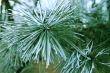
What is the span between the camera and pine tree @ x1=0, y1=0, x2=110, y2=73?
569 millimetres

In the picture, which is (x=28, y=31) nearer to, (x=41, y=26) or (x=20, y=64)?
(x=41, y=26)

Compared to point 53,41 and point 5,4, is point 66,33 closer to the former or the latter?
point 53,41

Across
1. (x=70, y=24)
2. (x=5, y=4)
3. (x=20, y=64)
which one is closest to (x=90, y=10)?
(x=70, y=24)

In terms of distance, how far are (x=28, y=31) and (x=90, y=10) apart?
0.21 meters

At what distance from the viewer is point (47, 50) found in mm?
558

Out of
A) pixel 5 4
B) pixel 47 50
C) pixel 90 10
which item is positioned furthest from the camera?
pixel 5 4

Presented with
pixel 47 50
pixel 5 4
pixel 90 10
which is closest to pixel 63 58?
pixel 47 50

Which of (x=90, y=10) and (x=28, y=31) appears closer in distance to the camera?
(x=28, y=31)

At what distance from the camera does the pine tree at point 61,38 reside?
569 mm

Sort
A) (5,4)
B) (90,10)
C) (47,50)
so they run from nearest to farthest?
(47,50) → (90,10) → (5,4)

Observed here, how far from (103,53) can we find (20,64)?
0.29 meters

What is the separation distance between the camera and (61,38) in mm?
582

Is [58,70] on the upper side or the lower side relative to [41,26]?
lower

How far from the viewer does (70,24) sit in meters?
0.60
